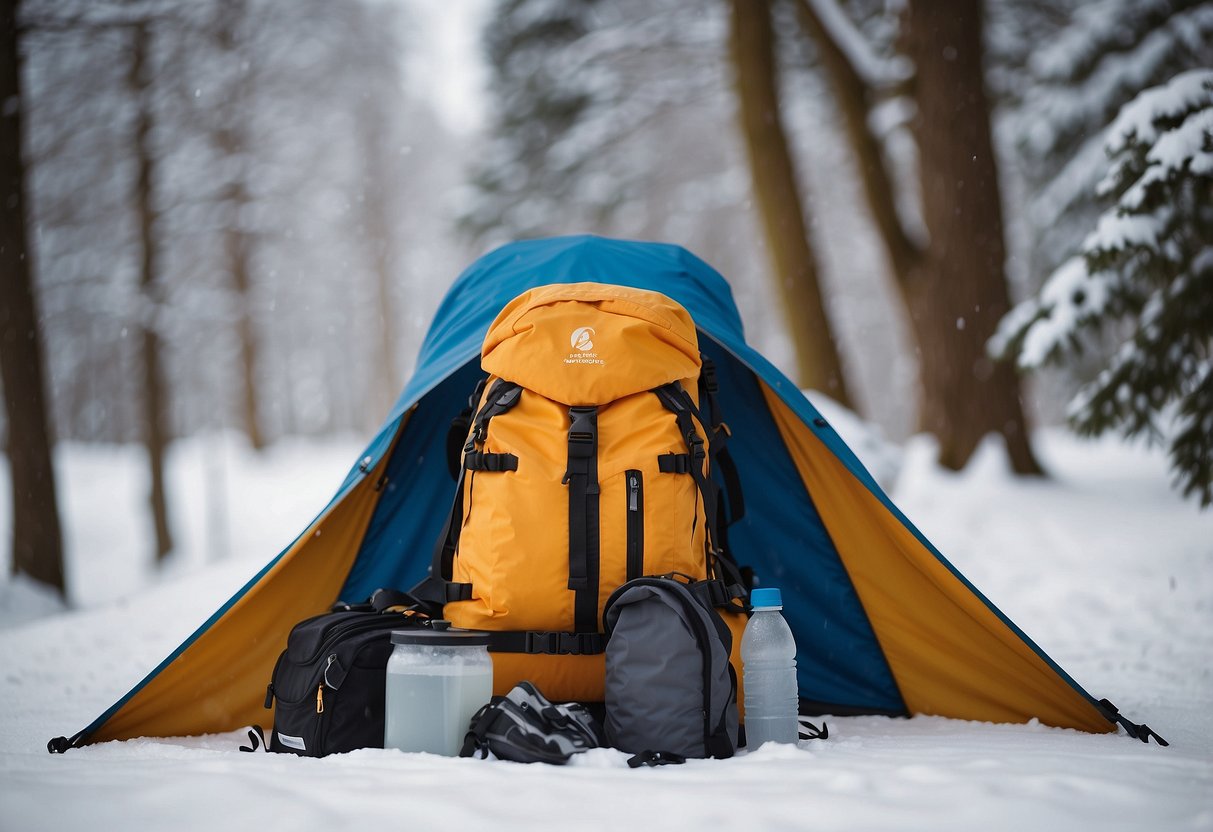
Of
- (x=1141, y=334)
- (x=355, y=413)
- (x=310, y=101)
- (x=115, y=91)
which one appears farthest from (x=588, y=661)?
(x=355, y=413)

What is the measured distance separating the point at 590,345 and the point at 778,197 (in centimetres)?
547

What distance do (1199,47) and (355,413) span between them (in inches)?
861

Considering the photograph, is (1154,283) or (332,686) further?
(1154,283)

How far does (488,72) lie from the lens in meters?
11.5

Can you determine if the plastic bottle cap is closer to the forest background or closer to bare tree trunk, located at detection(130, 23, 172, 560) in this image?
Answer: the forest background

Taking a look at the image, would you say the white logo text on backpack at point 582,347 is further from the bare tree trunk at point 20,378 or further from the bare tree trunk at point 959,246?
the bare tree trunk at point 20,378

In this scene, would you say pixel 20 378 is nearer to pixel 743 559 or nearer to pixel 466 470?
pixel 466 470

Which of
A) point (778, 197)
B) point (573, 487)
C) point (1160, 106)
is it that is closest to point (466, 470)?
point (573, 487)

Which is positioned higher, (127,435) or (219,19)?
(219,19)

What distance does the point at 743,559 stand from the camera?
3762 mm

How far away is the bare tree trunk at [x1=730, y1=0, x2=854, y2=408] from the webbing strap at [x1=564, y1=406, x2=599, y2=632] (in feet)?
17.9

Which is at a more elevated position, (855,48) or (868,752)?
(855,48)

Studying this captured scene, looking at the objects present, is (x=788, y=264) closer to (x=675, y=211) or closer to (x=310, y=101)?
(x=675, y=211)

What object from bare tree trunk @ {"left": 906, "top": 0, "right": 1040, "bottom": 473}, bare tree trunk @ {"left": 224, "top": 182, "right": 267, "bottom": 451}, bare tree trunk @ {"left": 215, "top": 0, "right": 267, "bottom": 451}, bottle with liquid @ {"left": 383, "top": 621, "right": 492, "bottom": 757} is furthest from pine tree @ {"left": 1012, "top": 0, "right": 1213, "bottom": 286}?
bare tree trunk @ {"left": 224, "top": 182, "right": 267, "bottom": 451}
